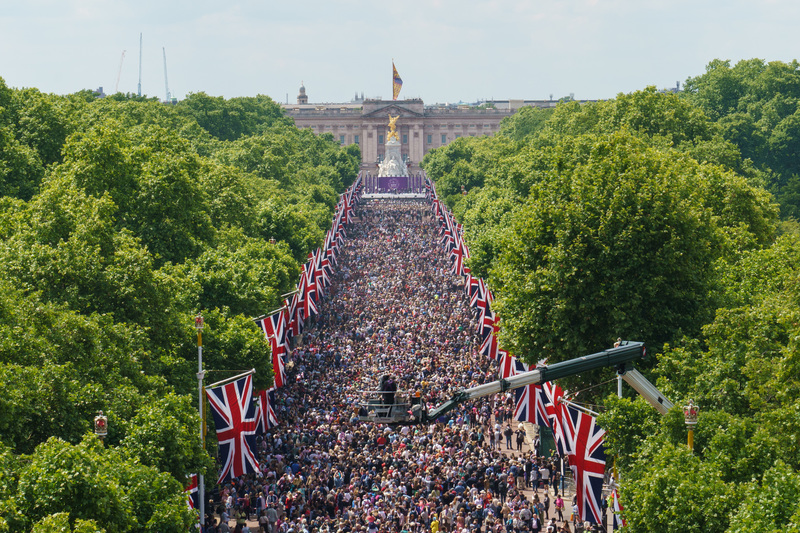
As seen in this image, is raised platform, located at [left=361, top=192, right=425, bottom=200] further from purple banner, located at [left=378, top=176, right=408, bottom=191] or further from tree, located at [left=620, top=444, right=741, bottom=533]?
tree, located at [left=620, top=444, right=741, bottom=533]

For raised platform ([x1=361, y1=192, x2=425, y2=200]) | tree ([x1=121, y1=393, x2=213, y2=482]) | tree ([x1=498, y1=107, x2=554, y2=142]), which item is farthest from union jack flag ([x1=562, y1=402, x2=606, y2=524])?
tree ([x1=498, y1=107, x2=554, y2=142])

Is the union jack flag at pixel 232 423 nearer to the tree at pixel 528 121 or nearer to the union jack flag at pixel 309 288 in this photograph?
the union jack flag at pixel 309 288

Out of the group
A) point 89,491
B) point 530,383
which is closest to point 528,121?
point 530,383

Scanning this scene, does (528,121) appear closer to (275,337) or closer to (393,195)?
(393,195)

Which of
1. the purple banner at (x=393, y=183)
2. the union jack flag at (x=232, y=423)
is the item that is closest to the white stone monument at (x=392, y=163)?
the purple banner at (x=393, y=183)

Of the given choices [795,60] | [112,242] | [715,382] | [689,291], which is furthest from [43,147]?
[795,60]

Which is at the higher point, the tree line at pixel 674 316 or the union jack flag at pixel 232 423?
the tree line at pixel 674 316

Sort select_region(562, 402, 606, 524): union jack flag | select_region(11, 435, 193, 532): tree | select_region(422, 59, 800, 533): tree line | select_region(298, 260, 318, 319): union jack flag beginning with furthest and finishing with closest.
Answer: select_region(298, 260, 318, 319): union jack flag, select_region(562, 402, 606, 524): union jack flag, select_region(422, 59, 800, 533): tree line, select_region(11, 435, 193, 532): tree

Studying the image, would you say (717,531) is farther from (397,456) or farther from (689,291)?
(397,456)
